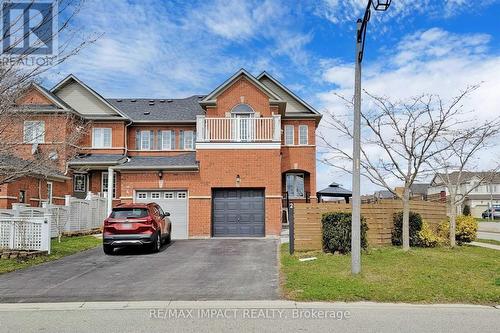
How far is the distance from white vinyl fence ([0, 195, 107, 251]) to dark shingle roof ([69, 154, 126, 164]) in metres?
2.53

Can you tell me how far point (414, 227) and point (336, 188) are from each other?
15093mm

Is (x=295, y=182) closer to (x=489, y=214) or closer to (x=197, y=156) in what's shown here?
(x=197, y=156)

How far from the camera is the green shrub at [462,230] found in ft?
57.2

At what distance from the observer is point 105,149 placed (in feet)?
95.5

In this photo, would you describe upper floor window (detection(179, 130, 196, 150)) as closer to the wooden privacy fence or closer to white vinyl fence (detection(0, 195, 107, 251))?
white vinyl fence (detection(0, 195, 107, 251))

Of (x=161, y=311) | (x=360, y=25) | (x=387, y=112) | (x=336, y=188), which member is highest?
(x=360, y=25)

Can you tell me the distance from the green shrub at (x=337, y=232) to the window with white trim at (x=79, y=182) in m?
18.4

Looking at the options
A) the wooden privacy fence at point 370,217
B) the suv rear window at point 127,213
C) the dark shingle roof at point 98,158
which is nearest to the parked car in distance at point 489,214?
the wooden privacy fence at point 370,217

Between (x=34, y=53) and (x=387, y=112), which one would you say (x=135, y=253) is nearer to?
(x=34, y=53)

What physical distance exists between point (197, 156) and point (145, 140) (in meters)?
9.55

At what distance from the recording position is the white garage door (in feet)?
72.4

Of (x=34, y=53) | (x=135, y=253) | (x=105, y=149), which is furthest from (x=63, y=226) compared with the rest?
(x=34, y=53)

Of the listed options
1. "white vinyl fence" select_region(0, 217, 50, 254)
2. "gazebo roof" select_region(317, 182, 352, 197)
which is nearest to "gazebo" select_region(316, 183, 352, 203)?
"gazebo roof" select_region(317, 182, 352, 197)

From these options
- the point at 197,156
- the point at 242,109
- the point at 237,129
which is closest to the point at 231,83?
the point at 242,109
